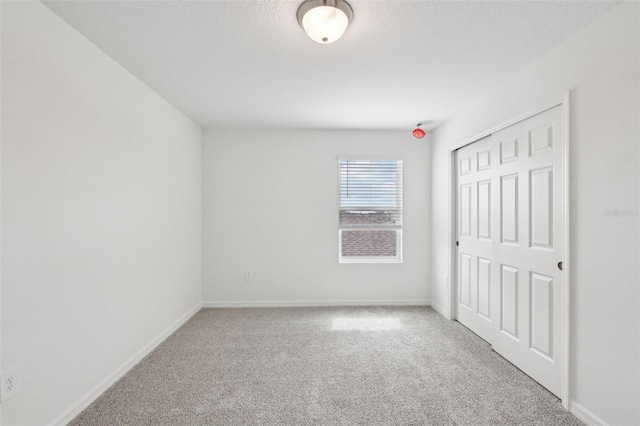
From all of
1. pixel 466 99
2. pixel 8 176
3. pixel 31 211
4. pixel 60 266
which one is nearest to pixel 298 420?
pixel 60 266

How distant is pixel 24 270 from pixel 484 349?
11.7 feet

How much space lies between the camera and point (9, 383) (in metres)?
1.58

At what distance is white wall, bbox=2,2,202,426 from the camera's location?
5.38ft

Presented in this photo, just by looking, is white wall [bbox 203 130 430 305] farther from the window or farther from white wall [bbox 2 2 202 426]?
white wall [bbox 2 2 202 426]

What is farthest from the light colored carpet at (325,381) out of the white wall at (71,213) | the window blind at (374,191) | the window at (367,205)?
the window blind at (374,191)

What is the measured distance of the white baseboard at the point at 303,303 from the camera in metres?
4.40

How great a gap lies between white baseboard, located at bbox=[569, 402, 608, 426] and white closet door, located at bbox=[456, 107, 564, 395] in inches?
5.8

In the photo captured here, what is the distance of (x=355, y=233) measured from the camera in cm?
456

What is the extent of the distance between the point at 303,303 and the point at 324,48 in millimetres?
3300

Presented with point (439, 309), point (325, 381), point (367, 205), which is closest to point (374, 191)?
point (367, 205)

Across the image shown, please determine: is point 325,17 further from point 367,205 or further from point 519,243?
point 367,205

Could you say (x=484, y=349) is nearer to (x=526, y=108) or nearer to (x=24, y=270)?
(x=526, y=108)

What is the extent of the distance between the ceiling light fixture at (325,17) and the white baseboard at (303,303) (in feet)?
11.3

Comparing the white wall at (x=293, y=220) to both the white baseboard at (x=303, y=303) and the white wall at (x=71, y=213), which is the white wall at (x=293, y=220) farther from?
the white wall at (x=71, y=213)
